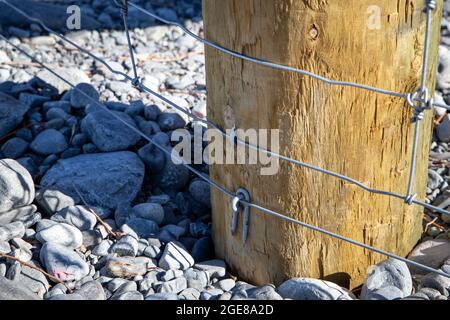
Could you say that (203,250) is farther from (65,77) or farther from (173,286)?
(65,77)

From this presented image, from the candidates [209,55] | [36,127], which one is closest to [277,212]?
[209,55]

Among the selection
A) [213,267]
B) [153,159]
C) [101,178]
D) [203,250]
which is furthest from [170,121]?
[213,267]

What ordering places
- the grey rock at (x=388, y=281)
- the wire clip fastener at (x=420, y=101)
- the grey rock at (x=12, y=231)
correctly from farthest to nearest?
the grey rock at (x=12, y=231)
the grey rock at (x=388, y=281)
the wire clip fastener at (x=420, y=101)

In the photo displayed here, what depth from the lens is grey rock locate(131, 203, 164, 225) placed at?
3363 mm

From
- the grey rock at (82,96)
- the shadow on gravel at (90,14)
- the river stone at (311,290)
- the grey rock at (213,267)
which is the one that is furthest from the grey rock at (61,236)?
the shadow on gravel at (90,14)

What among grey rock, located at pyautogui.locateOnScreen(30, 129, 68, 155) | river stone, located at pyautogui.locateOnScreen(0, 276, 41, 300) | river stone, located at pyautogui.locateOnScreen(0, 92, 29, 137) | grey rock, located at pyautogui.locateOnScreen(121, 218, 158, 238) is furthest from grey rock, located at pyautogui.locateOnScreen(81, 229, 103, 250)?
river stone, located at pyautogui.locateOnScreen(0, 92, 29, 137)

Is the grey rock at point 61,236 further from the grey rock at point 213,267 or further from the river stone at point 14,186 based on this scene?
the grey rock at point 213,267

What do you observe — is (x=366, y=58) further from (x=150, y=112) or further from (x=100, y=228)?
(x=150, y=112)

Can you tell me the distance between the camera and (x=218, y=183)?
3.01 metres

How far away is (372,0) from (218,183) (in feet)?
3.23

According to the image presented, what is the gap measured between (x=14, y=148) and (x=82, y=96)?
516mm

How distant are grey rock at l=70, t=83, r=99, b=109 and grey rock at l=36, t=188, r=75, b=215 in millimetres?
853

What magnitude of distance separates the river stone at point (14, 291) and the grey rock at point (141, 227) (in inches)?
25.4

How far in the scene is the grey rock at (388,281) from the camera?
272 centimetres
